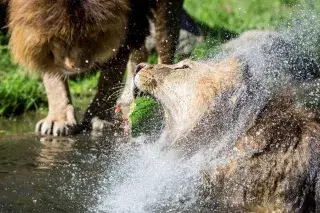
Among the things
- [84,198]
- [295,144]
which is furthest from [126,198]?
[295,144]

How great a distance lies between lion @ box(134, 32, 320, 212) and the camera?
363 centimetres

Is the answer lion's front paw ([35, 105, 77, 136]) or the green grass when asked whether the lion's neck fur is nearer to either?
lion's front paw ([35, 105, 77, 136])

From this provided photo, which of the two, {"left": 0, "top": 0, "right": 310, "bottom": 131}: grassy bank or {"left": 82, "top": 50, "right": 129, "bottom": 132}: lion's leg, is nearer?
{"left": 82, "top": 50, "right": 129, "bottom": 132}: lion's leg

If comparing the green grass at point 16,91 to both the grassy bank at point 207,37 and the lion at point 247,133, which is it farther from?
the lion at point 247,133

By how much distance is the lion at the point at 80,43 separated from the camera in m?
5.37

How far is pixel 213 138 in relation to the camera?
150 inches

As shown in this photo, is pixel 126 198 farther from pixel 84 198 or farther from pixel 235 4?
pixel 235 4

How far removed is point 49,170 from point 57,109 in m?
1.39

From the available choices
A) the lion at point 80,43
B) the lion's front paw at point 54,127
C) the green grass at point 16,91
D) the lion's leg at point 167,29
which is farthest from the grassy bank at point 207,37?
the lion's front paw at point 54,127

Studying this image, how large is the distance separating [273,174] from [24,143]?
2355mm

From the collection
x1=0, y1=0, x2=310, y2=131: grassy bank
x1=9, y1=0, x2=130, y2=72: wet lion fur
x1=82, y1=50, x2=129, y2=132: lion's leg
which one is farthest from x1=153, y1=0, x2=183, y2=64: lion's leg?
x1=9, y1=0, x2=130, y2=72: wet lion fur

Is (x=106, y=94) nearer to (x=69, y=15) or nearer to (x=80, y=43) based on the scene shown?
(x=80, y=43)

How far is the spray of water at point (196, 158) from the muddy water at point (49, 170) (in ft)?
0.46

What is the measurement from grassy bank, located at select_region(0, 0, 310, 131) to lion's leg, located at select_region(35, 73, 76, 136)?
31 cm
